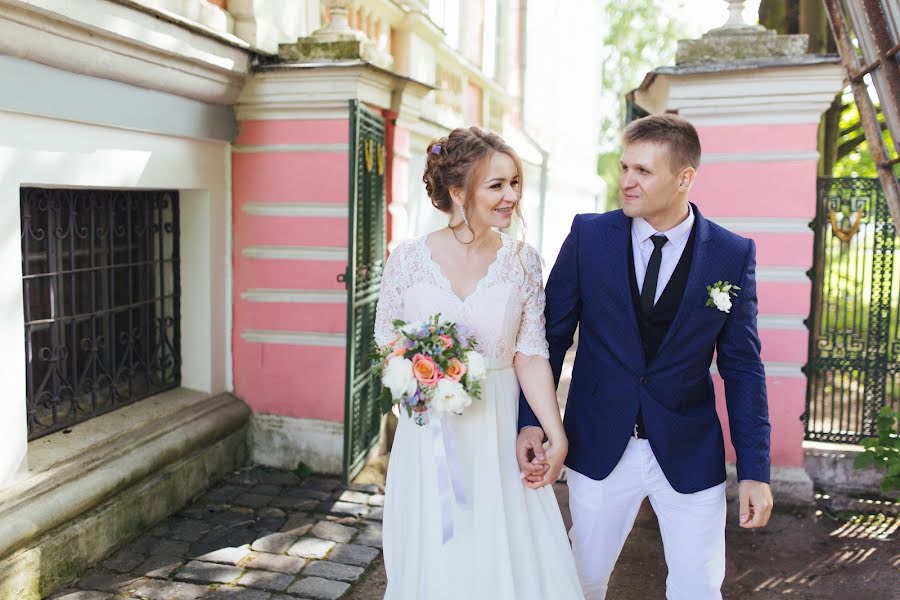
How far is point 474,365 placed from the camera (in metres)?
2.86

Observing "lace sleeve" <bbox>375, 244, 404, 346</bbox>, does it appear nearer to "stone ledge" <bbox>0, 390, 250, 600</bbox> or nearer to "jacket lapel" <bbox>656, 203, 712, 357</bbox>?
"jacket lapel" <bbox>656, 203, 712, 357</bbox>

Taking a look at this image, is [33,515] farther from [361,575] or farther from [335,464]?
[335,464]

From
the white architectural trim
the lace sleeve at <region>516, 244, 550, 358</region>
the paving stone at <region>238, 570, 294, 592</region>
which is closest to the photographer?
the lace sleeve at <region>516, 244, 550, 358</region>

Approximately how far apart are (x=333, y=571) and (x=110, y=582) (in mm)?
1064

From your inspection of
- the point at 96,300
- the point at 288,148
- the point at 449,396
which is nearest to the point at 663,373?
the point at 449,396

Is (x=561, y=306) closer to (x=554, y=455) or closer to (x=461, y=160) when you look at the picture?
(x=554, y=455)

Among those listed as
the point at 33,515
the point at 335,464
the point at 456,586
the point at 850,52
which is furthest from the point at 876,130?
the point at 33,515

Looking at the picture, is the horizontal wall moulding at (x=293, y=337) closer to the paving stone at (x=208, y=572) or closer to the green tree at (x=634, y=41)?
the paving stone at (x=208, y=572)

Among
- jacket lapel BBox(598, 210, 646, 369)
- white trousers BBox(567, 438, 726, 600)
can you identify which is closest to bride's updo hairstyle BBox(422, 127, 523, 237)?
jacket lapel BBox(598, 210, 646, 369)

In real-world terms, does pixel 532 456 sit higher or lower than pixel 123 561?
higher

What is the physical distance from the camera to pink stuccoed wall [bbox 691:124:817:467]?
219 inches

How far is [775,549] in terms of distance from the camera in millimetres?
A: 4988

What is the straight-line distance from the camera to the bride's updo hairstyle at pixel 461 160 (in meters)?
3.03

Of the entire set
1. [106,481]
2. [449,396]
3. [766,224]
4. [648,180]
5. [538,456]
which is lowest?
[106,481]
